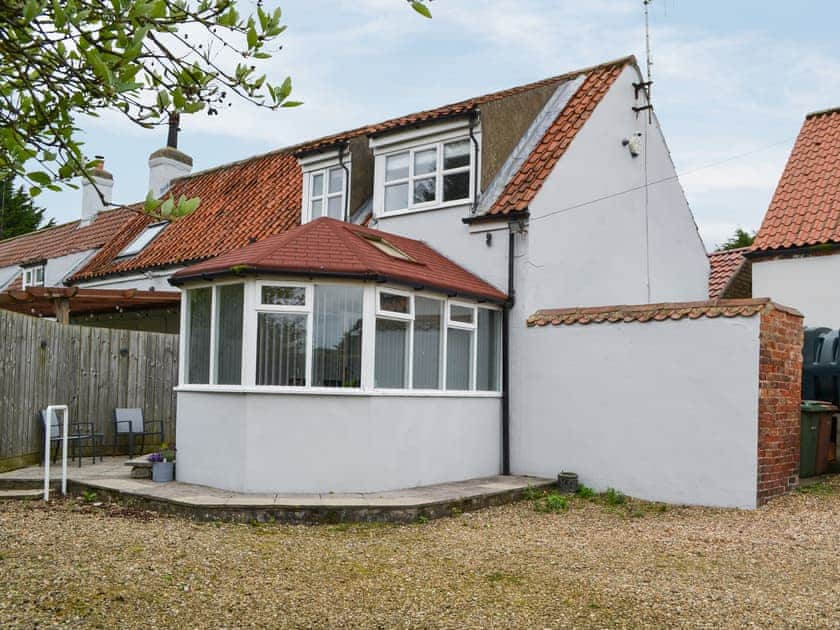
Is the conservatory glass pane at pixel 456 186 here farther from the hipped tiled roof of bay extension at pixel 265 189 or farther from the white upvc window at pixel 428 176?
the hipped tiled roof of bay extension at pixel 265 189

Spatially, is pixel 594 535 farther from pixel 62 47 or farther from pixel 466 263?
pixel 62 47

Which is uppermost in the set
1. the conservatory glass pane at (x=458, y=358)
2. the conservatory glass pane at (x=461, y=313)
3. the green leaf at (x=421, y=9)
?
the green leaf at (x=421, y=9)

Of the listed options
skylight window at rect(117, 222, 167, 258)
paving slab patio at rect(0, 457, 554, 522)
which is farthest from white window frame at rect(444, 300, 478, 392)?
skylight window at rect(117, 222, 167, 258)

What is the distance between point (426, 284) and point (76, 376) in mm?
6327

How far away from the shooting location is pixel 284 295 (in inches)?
404

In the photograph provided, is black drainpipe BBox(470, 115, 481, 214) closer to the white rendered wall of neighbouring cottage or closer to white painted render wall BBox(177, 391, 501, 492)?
white painted render wall BBox(177, 391, 501, 492)

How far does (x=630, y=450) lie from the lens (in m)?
11.1

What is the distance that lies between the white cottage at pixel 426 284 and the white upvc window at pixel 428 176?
0.11ft

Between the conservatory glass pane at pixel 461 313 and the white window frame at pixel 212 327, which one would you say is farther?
the conservatory glass pane at pixel 461 313

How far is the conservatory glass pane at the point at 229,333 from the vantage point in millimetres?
10289

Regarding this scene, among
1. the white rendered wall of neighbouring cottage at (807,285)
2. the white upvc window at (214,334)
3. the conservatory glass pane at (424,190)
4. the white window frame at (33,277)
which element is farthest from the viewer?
the white window frame at (33,277)

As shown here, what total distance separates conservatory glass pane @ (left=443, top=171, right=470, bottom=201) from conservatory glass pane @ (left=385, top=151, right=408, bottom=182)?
0.94 metres

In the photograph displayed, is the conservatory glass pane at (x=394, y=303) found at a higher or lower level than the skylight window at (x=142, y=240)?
lower

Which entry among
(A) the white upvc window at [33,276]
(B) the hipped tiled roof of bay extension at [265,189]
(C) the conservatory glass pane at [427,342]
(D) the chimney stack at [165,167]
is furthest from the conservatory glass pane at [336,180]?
(A) the white upvc window at [33,276]
